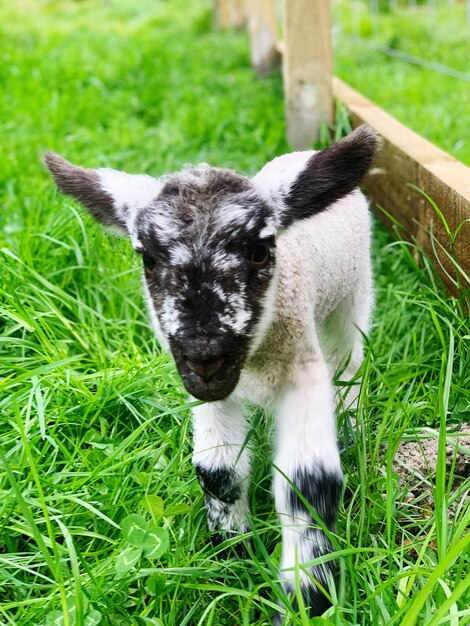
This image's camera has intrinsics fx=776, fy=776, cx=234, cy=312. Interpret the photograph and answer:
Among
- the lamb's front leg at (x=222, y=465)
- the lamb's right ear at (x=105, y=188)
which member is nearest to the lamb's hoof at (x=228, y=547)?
the lamb's front leg at (x=222, y=465)

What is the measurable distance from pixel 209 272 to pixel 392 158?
2.35 meters

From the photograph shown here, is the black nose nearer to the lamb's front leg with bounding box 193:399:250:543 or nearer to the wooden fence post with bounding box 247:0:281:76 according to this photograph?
the lamb's front leg with bounding box 193:399:250:543

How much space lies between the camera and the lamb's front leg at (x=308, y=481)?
7.65 ft

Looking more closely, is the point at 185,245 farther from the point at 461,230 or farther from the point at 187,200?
the point at 461,230

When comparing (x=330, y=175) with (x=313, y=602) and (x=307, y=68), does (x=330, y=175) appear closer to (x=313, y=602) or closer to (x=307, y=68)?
(x=313, y=602)

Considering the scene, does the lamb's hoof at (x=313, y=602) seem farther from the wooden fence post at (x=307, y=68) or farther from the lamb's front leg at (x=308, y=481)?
the wooden fence post at (x=307, y=68)

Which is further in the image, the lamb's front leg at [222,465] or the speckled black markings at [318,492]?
the lamb's front leg at [222,465]

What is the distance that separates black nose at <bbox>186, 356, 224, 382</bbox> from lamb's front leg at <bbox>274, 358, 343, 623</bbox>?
39 centimetres

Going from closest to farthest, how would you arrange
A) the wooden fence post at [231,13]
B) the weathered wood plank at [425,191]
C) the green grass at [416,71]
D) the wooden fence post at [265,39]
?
the weathered wood plank at [425,191] → the green grass at [416,71] → the wooden fence post at [265,39] → the wooden fence post at [231,13]

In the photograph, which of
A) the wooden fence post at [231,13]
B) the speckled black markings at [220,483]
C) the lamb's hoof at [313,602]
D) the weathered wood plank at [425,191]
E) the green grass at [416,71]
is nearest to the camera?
the lamb's hoof at [313,602]

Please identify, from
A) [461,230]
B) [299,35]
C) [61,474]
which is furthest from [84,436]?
[299,35]

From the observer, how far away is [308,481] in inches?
94.2

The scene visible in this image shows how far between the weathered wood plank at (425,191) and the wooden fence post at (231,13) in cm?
952

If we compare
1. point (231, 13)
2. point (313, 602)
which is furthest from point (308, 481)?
point (231, 13)
